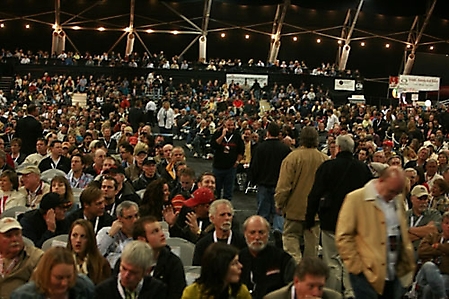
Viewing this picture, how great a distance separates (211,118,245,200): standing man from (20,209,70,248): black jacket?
4.28 m

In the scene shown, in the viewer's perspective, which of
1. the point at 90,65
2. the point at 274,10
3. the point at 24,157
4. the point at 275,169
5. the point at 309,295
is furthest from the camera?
the point at 274,10

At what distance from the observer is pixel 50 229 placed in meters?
6.08

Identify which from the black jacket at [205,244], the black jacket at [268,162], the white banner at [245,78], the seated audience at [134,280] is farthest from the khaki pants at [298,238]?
the white banner at [245,78]

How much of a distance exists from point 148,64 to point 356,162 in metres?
27.3

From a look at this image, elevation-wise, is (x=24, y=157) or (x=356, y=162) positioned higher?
(x=356, y=162)

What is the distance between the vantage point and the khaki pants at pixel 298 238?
695cm

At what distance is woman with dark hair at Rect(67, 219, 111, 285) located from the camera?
15.9 feet

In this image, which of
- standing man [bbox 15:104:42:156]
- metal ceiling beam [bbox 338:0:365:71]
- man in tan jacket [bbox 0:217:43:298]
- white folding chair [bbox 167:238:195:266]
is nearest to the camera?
man in tan jacket [bbox 0:217:43:298]

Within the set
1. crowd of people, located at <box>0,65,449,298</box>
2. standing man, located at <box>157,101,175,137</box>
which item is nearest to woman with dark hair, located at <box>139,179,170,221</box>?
crowd of people, located at <box>0,65,449,298</box>

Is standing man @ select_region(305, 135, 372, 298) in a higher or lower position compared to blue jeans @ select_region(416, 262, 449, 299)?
higher

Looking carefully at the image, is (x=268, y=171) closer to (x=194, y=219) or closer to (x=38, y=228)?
(x=194, y=219)

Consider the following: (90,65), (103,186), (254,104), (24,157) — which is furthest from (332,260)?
(90,65)

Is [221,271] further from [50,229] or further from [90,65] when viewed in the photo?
[90,65]

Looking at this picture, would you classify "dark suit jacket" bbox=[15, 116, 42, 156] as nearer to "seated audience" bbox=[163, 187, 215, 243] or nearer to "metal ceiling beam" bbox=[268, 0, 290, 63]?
"seated audience" bbox=[163, 187, 215, 243]
